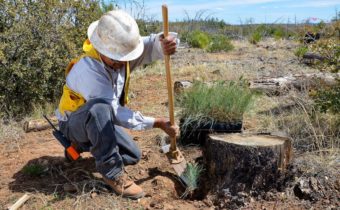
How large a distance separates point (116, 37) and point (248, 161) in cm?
126

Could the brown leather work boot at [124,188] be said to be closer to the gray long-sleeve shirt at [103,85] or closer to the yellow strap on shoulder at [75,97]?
the gray long-sleeve shirt at [103,85]

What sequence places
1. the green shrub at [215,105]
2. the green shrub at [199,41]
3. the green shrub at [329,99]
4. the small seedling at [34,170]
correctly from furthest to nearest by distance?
1. the green shrub at [199,41]
2. the green shrub at [329,99]
3. the green shrub at [215,105]
4. the small seedling at [34,170]

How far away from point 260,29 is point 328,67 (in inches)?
637

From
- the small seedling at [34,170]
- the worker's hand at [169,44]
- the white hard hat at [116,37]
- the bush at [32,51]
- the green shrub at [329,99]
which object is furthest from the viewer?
the bush at [32,51]

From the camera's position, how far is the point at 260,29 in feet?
64.8

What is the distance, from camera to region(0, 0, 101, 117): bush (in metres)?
5.01

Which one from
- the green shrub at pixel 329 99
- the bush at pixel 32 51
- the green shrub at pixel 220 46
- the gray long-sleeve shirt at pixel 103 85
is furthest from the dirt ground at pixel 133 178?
the green shrub at pixel 220 46

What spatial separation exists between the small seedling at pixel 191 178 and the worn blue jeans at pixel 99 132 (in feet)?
1.72

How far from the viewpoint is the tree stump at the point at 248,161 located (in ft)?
9.55

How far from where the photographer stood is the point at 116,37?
2.71 metres

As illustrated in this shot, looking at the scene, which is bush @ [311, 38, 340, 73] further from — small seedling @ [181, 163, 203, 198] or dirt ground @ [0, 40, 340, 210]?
small seedling @ [181, 163, 203, 198]

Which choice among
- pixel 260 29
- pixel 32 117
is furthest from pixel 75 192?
pixel 260 29

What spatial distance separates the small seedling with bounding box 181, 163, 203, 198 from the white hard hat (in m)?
0.98

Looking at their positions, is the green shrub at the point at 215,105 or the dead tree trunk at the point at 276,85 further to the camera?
the dead tree trunk at the point at 276,85
